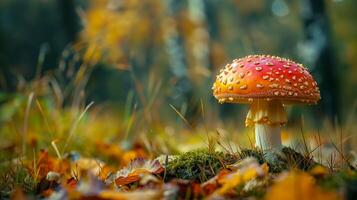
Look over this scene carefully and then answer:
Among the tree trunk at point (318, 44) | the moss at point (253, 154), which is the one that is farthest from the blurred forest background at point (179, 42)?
the moss at point (253, 154)

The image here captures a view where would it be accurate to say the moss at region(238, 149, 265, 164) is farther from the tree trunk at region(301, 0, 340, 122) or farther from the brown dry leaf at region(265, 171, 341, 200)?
the tree trunk at region(301, 0, 340, 122)

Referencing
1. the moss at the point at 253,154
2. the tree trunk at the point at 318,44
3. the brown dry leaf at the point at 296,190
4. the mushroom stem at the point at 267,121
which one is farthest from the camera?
the tree trunk at the point at 318,44

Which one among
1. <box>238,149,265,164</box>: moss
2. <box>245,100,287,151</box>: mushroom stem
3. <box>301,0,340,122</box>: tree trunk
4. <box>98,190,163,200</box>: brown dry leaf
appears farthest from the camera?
<box>301,0,340,122</box>: tree trunk

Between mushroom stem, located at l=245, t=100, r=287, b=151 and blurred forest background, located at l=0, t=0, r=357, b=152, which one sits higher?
mushroom stem, located at l=245, t=100, r=287, b=151

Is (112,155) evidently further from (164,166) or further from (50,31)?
(50,31)

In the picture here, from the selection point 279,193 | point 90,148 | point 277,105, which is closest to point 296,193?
point 279,193

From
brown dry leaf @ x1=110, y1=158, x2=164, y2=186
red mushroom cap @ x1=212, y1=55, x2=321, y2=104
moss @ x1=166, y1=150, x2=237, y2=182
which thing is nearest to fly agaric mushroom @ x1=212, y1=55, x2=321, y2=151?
red mushroom cap @ x1=212, y1=55, x2=321, y2=104

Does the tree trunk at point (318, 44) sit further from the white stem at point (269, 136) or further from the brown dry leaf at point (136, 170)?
the brown dry leaf at point (136, 170)
